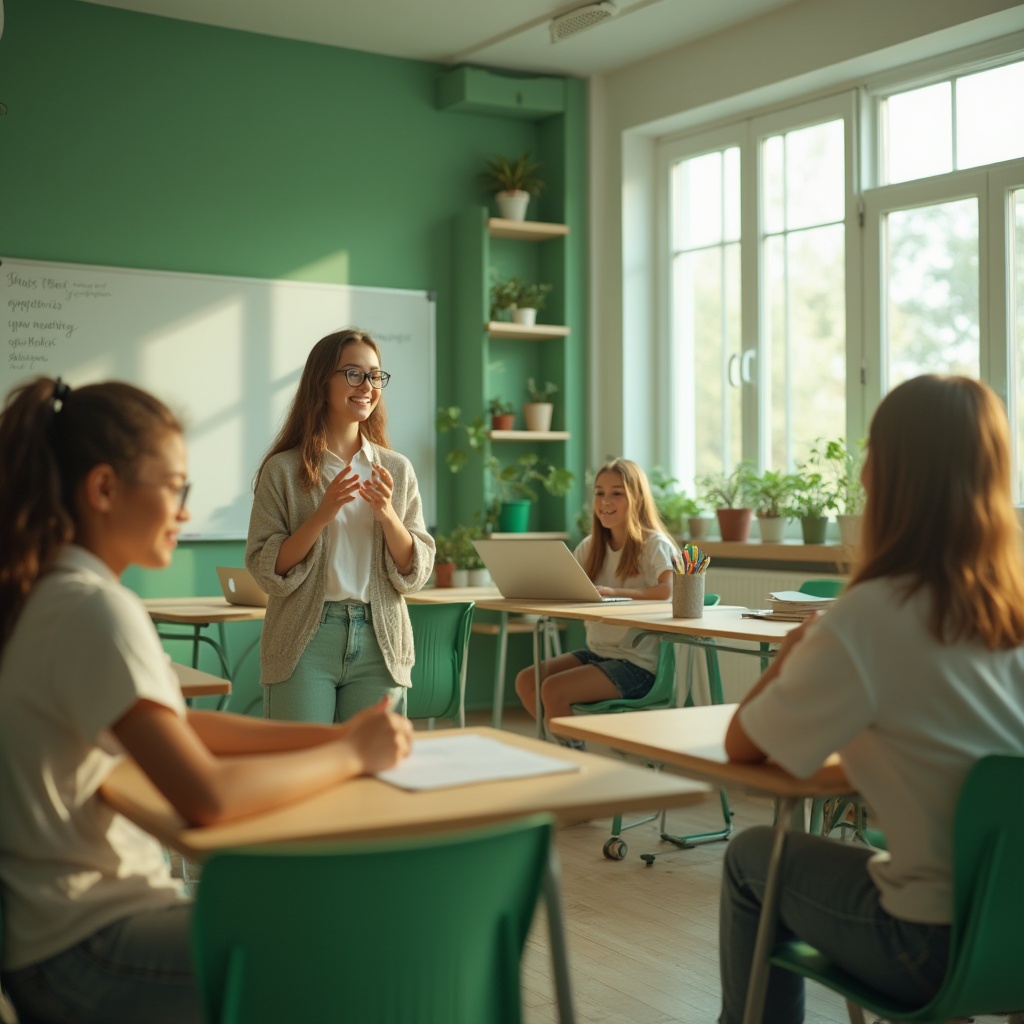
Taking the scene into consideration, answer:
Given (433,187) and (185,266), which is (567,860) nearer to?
(185,266)

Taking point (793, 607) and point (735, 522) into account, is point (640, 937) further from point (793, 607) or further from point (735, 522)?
point (735, 522)

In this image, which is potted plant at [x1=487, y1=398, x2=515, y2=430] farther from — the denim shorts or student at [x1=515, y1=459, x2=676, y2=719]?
the denim shorts

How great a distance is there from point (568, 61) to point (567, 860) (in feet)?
13.5

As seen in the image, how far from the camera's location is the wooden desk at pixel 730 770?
1725mm

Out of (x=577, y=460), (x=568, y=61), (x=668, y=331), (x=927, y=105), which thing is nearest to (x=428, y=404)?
(x=577, y=460)

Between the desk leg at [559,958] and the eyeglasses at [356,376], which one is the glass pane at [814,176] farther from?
the desk leg at [559,958]

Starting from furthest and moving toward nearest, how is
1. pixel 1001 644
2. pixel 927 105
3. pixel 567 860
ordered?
pixel 927 105, pixel 567 860, pixel 1001 644

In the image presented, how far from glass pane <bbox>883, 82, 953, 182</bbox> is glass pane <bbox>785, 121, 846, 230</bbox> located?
0.75ft

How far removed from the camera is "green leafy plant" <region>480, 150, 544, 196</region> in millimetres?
6551

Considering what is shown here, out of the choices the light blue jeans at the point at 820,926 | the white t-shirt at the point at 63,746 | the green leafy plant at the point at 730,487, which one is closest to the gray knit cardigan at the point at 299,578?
the light blue jeans at the point at 820,926

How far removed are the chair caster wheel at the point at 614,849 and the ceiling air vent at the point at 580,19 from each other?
3.47 meters

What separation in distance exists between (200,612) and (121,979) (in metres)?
2.96

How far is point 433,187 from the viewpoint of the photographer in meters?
6.53

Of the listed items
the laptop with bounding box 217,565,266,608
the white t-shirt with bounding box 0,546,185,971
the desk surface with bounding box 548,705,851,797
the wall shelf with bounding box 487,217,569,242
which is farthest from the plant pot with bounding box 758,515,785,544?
the white t-shirt with bounding box 0,546,185,971
